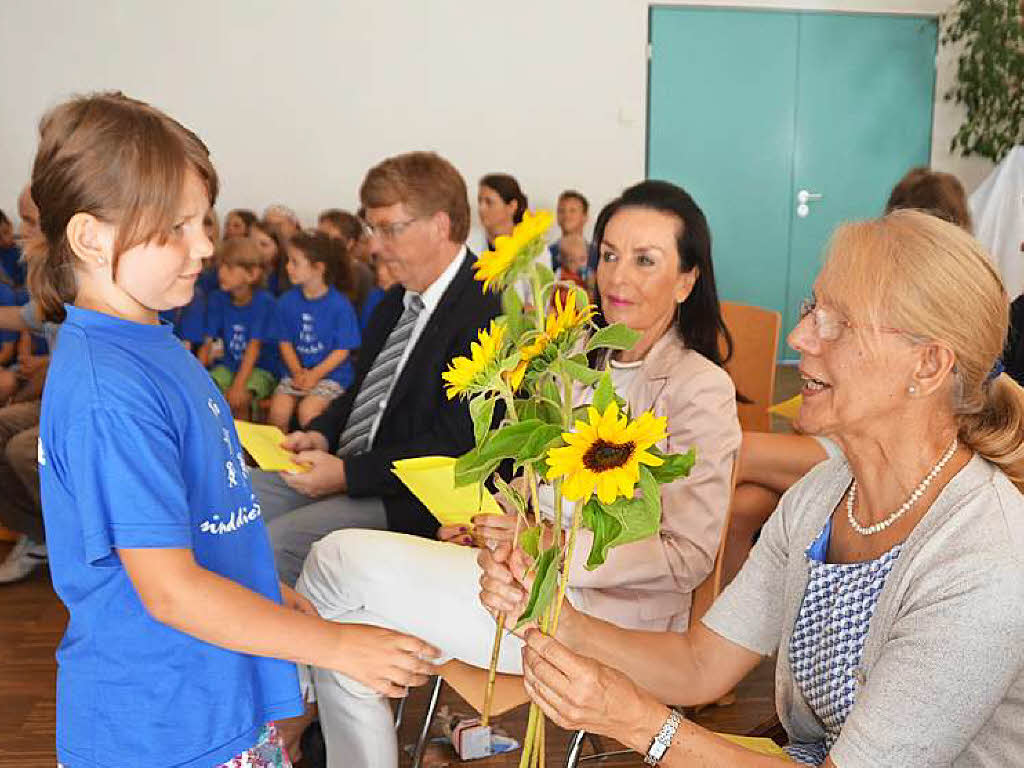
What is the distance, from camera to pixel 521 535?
1148 millimetres

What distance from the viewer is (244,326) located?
5.07 metres

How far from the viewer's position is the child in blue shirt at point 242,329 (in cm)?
486

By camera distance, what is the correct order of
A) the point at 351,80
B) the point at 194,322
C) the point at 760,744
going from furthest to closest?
1. the point at 351,80
2. the point at 194,322
3. the point at 760,744

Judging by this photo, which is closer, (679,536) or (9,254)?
(679,536)

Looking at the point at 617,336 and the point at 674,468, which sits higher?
the point at 617,336

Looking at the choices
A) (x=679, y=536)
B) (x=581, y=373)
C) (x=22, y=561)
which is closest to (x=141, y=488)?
(x=581, y=373)

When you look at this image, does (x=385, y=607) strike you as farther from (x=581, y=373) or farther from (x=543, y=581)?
(x=581, y=373)

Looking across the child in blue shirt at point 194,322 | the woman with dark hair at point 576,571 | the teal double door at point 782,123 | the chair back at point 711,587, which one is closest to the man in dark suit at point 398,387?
the woman with dark hair at point 576,571

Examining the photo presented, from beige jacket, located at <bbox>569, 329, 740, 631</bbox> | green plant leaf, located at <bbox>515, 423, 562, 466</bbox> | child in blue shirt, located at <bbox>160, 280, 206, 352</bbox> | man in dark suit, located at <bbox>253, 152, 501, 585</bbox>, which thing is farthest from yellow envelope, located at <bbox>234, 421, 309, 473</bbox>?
child in blue shirt, located at <bbox>160, 280, 206, 352</bbox>

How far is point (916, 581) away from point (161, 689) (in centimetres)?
96

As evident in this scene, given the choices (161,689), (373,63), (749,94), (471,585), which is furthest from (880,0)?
(161,689)

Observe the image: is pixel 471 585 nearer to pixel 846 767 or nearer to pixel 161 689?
pixel 161 689

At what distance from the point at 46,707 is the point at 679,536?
1.93 meters

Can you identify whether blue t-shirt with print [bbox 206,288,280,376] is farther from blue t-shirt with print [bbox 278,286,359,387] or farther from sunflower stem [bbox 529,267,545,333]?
sunflower stem [bbox 529,267,545,333]
